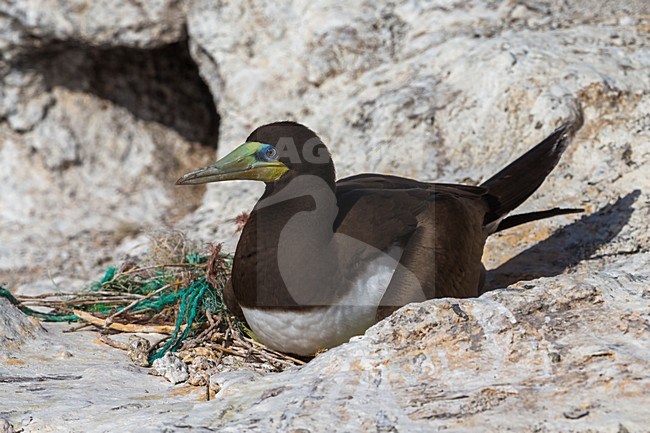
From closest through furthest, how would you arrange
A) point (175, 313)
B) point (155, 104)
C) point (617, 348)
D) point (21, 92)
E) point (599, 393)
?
point (599, 393), point (617, 348), point (175, 313), point (21, 92), point (155, 104)

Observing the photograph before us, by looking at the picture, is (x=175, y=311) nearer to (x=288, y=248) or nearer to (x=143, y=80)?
(x=288, y=248)

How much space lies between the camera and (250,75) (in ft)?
25.0

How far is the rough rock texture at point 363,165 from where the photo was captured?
3041 millimetres

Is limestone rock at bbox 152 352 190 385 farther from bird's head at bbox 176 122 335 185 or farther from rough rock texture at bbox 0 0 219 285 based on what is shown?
rough rock texture at bbox 0 0 219 285

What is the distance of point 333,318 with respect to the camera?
3.75m

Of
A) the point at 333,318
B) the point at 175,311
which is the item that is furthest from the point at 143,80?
the point at 333,318

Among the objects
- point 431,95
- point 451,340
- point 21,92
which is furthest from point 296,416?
point 21,92

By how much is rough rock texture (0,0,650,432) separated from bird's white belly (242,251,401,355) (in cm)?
44

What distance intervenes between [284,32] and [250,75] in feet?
1.52

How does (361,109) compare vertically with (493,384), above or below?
above

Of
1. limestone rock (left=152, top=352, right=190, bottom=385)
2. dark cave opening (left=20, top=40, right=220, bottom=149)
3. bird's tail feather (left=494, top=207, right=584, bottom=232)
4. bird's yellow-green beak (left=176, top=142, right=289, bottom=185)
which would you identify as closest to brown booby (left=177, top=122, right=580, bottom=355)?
bird's yellow-green beak (left=176, top=142, right=289, bottom=185)

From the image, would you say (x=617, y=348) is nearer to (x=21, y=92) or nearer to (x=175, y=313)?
(x=175, y=313)

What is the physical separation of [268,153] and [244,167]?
0.13 meters

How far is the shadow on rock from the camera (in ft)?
16.0
